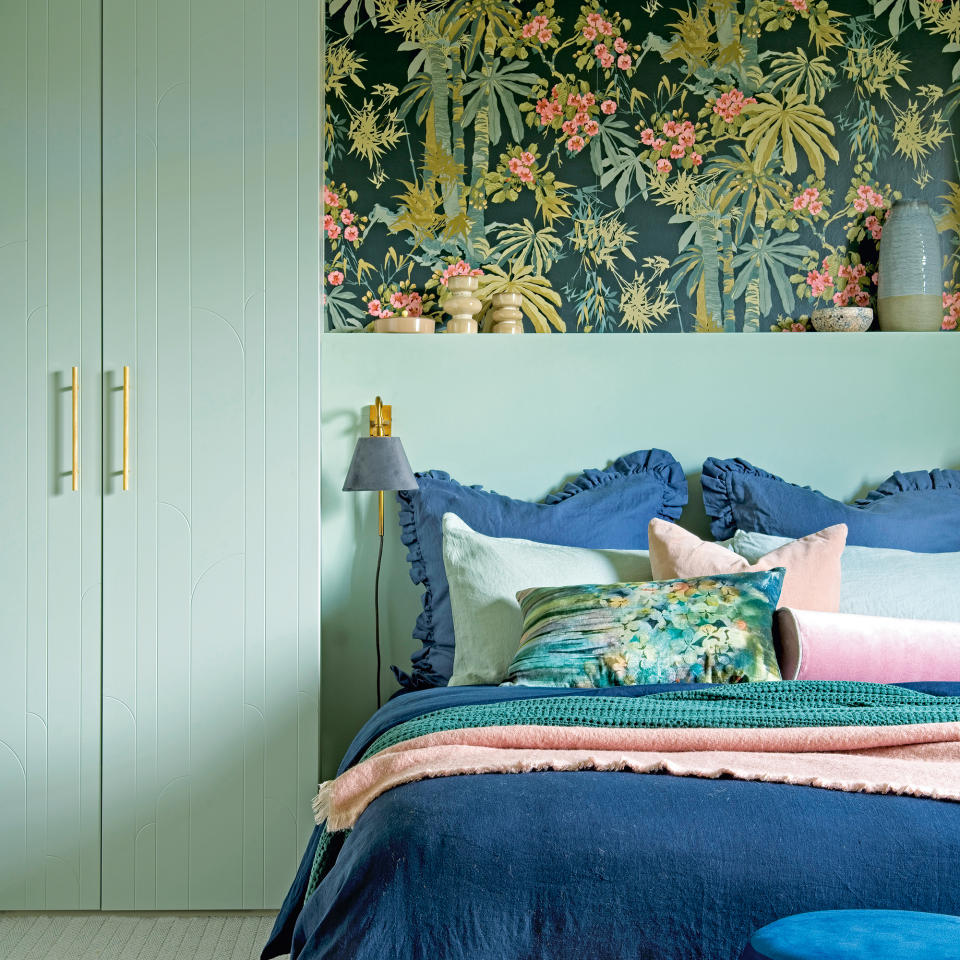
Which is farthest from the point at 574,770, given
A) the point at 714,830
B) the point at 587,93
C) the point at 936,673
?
the point at 587,93

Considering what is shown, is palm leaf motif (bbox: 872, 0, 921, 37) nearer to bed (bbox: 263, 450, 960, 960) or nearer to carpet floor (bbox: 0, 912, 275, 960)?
bed (bbox: 263, 450, 960, 960)

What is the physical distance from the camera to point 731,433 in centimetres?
283

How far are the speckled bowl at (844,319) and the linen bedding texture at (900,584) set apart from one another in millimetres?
712

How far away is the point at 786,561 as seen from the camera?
2.32m

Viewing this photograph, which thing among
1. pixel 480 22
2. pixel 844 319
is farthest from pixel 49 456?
pixel 844 319

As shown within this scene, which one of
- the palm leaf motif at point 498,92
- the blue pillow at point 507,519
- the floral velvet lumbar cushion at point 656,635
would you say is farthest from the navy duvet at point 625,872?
the palm leaf motif at point 498,92

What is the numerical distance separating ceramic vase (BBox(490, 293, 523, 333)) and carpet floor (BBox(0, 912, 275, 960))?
1693 mm

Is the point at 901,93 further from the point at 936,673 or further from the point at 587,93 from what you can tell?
the point at 936,673

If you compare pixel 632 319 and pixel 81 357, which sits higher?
pixel 632 319

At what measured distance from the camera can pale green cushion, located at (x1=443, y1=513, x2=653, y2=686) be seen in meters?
2.34

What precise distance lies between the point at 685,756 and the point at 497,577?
999 mm

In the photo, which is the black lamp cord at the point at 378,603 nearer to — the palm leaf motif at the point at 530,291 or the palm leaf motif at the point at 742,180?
the palm leaf motif at the point at 530,291

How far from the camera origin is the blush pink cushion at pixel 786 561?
7.44 ft

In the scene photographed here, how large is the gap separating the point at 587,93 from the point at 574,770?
216cm
